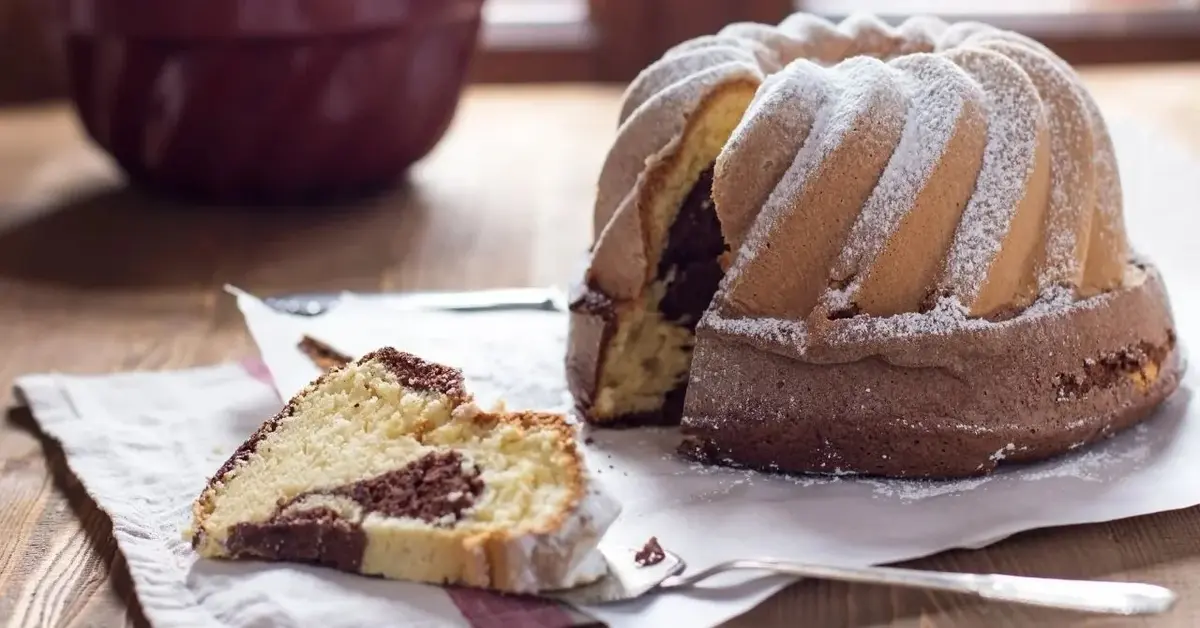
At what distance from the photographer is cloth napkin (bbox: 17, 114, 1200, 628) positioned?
117 cm

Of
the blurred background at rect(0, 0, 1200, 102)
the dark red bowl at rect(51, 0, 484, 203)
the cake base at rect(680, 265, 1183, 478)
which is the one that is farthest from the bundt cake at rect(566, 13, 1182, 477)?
the blurred background at rect(0, 0, 1200, 102)

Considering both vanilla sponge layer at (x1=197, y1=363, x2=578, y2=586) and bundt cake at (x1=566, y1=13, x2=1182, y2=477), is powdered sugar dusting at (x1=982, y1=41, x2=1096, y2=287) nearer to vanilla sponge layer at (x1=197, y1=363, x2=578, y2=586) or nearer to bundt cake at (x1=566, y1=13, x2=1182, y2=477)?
bundt cake at (x1=566, y1=13, x2=1182, y2=477)

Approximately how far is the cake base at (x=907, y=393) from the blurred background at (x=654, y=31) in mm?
2389

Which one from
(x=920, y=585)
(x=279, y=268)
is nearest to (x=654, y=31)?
(x=279, y=268)

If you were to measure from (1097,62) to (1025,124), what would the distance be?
2660mm

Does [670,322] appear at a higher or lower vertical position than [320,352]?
higher

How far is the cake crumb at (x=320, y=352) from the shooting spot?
71.1 inches

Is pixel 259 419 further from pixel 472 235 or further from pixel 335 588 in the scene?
pixel 472 235

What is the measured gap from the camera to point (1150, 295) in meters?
1.55

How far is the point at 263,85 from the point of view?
252 centimetres

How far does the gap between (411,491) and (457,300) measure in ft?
2.87

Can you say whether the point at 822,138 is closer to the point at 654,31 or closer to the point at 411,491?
the point at 411,491

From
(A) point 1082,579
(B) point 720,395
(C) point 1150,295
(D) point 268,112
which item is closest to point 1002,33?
(C) point 1150,295

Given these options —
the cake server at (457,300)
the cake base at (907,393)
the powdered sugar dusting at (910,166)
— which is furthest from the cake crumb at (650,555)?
the cake server at (457,300)
